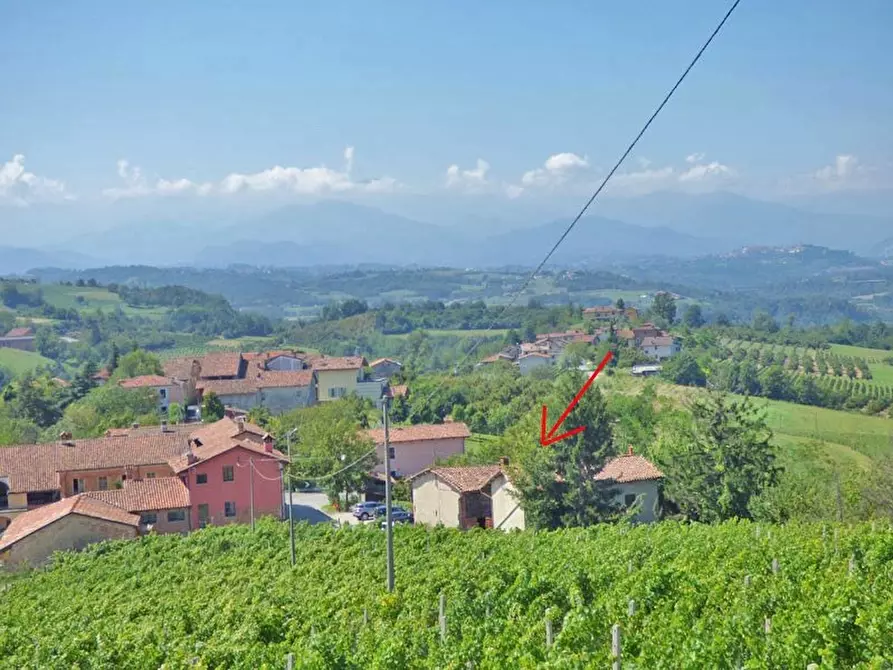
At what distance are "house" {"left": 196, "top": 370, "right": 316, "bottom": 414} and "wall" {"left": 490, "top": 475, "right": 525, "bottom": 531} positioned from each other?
37.5 metres

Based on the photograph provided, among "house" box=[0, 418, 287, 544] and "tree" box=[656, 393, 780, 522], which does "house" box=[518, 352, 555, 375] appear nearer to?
"house" box=[0, 418, 287, 544]

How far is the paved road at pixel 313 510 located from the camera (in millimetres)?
36603

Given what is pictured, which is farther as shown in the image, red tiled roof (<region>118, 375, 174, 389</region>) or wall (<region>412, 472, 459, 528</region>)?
red tiled roof (<region>118, 375, 174, 389</region>)

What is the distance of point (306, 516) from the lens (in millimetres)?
37281

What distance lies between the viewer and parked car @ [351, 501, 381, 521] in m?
36.5

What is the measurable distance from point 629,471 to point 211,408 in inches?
1493

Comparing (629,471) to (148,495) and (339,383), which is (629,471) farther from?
(339,383)

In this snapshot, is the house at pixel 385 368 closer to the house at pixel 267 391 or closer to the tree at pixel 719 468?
the house at pixel 267 391

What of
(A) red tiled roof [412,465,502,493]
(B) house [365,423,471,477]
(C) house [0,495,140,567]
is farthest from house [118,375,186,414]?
(A) red tiled roof [412,465,502,493]

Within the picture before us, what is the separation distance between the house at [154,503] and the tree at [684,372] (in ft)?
139

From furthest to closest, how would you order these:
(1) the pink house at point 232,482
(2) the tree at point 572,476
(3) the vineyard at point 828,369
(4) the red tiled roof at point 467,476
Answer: (3) the vineyard at point 828,369 < (1) the pink house at point 232,482 < (4) the red tiled roof at point 467,476 < (2) the tree at point 572,476

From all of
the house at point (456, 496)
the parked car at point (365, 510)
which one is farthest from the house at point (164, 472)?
the house at point (456, 496)

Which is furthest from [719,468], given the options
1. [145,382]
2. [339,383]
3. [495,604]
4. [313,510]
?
[145,382]

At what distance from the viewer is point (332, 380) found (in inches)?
2867
